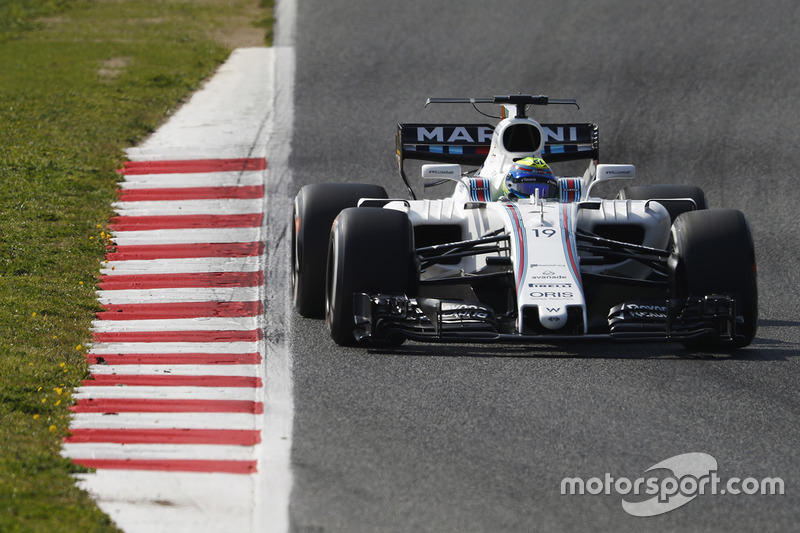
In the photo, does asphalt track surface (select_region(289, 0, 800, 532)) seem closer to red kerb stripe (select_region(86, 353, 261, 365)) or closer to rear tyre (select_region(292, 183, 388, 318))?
rear tyre (select_region(292, 183, 388, 318))

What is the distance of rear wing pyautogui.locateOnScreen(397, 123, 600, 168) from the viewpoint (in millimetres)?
13133

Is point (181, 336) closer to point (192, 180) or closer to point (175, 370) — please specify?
point (175, 370)

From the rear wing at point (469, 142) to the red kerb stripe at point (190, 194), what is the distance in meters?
3.34

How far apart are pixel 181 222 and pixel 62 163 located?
283 cm

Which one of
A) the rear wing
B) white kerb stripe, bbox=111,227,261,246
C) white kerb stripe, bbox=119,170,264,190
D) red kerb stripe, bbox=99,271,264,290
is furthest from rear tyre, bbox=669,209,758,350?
white kerb stripe, bbox=119,170,264,190

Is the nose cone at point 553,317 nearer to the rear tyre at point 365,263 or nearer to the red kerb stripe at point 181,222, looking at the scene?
the rear tyre at point 365,263

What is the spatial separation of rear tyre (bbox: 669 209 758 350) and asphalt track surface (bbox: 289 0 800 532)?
31cm

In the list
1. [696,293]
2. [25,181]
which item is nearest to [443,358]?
[696,293]

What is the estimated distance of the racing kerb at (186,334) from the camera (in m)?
7.16

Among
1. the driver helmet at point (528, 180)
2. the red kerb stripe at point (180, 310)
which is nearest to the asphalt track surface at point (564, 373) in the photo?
the red kerb stripe at point (180, 310)

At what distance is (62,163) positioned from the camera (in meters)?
16.6

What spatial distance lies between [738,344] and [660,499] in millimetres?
3486

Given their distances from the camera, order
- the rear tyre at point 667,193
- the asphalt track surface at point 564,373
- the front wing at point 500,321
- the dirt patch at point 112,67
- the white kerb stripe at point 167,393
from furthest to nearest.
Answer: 1. the dirt patch at point 112,67
2. the rear tyre at point 667,193
3. the front wing at point 500,321
4. the white kerb stripe at point 167,393
5. the asphalt track surface at point 564,373

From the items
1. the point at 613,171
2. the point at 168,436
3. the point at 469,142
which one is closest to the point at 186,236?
the point at 469,142
